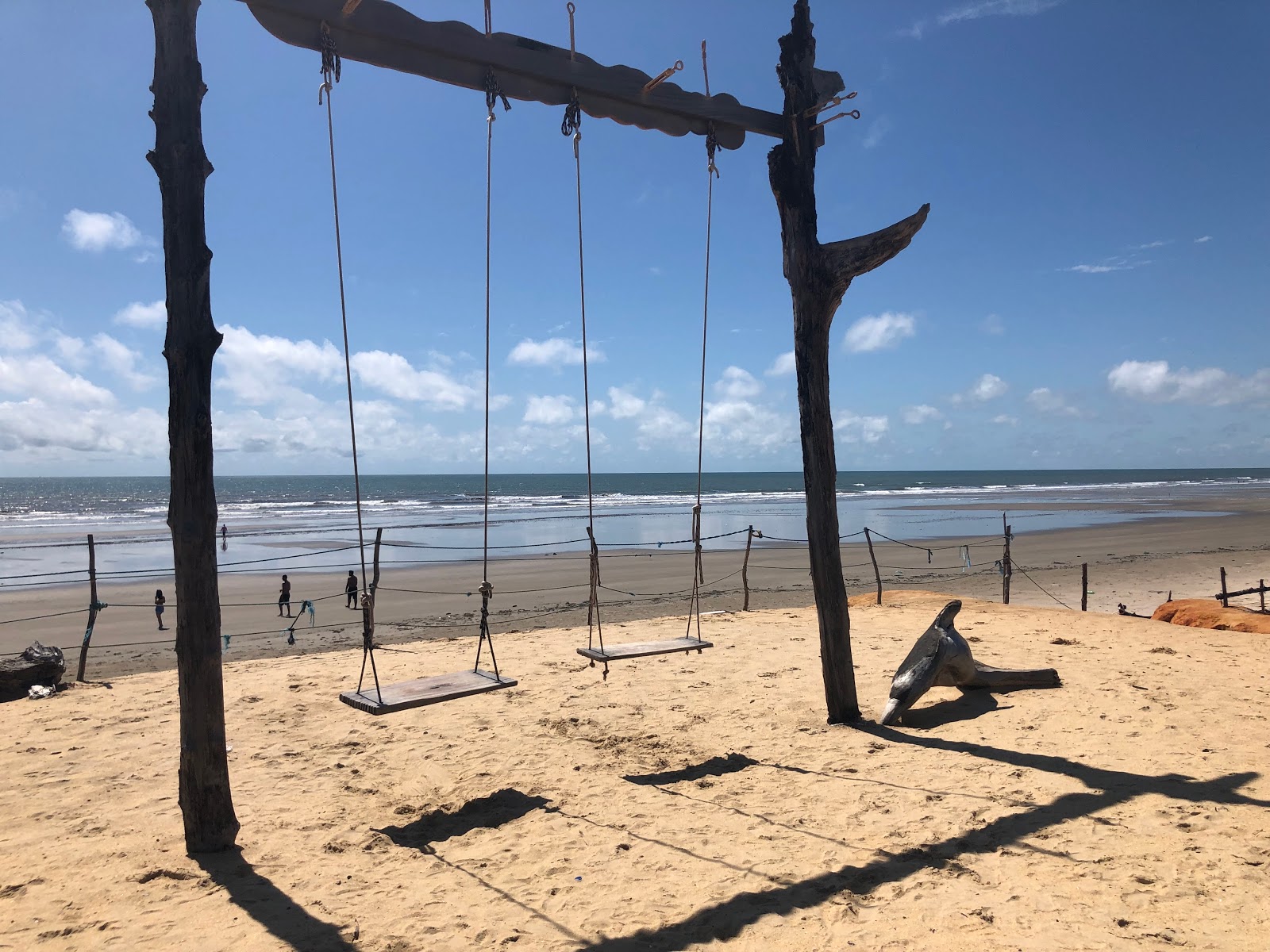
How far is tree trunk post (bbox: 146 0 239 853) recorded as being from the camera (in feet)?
11.5

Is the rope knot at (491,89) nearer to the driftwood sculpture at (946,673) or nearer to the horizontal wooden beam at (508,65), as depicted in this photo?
the horizontal wooden beam at (508,65)

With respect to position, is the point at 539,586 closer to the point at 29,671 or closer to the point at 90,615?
the point at 90,615

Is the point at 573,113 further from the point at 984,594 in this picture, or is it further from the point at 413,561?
the point at 413,561

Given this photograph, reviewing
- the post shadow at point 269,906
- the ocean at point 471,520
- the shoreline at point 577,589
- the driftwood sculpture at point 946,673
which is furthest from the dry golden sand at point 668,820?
the ocean at point 471,520

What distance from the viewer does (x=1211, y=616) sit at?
8406 mm

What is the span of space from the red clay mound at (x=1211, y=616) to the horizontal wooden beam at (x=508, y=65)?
22.8ft

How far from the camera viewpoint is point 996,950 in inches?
102

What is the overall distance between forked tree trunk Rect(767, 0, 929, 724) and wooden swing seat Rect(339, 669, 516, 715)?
2219 mm

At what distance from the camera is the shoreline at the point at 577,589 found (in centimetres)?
1086

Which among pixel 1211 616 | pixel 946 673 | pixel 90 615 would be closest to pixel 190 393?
pixel 946 673

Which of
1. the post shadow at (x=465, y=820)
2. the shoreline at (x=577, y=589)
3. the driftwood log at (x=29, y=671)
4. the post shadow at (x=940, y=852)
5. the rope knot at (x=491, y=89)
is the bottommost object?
the shoreline at (x=577, y=589)

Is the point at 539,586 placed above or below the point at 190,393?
below

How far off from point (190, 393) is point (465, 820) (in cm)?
244

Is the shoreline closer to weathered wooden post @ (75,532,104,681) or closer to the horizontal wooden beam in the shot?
weathered wooden post @ (75,532,104,681)
